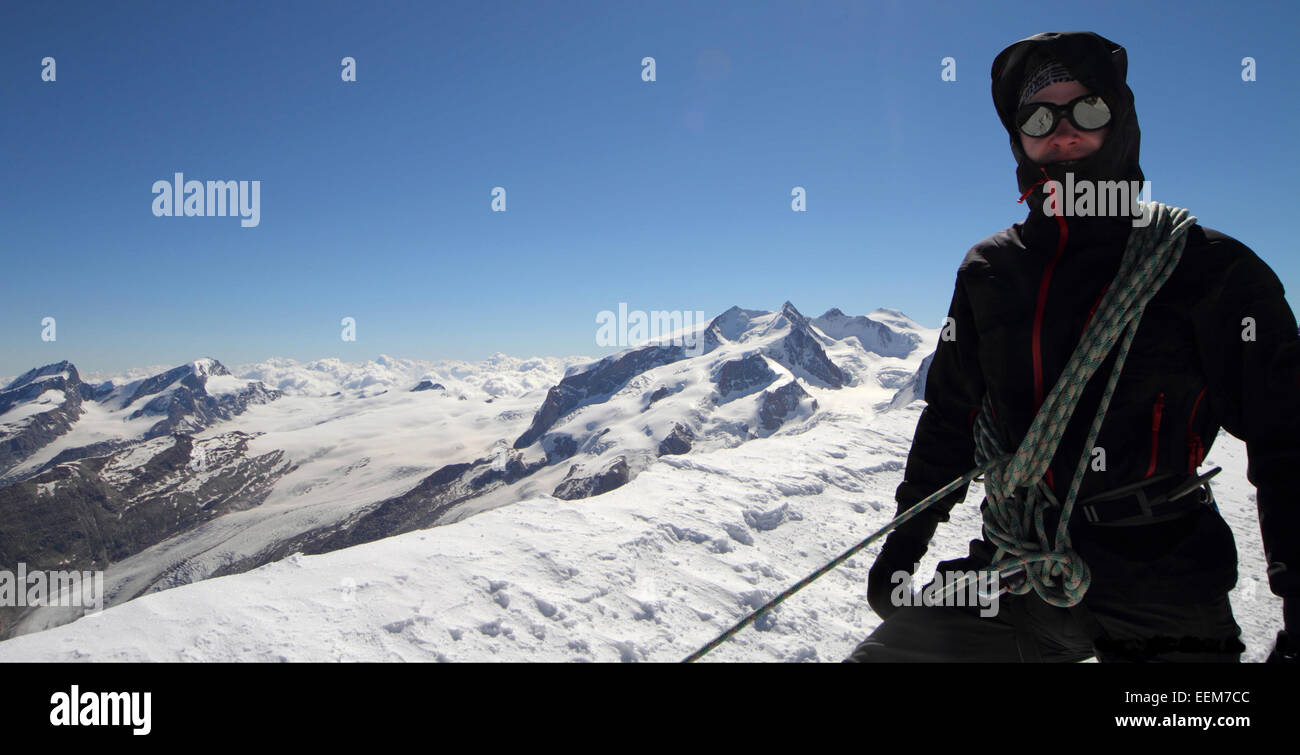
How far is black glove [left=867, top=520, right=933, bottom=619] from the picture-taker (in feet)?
9.64

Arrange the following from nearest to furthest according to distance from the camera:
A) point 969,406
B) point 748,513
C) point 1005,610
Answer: point 1005,610, point 969,406, point 748,513

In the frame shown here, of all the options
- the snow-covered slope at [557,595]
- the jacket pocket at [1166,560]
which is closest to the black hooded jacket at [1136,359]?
the jacket pocket at [1166,560]

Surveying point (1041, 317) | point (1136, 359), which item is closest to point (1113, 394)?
point (1136, 359)

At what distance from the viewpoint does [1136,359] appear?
7.67 ft

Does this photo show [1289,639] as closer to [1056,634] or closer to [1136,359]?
[1056,634]

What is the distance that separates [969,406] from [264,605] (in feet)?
21.4

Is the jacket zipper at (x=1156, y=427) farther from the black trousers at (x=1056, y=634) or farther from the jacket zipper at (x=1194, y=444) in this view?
the black trousers at (x=1056, y=634)

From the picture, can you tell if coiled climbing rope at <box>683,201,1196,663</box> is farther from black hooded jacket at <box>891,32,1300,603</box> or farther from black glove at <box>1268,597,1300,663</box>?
black glove at <box>1268,597,1300,663</box>

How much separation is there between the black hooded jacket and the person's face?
0.04 m

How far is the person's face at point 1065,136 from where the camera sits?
101 inches

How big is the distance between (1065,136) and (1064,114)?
0.09 meters

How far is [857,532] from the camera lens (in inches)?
372

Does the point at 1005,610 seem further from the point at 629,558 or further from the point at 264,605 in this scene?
the point at 264,605
